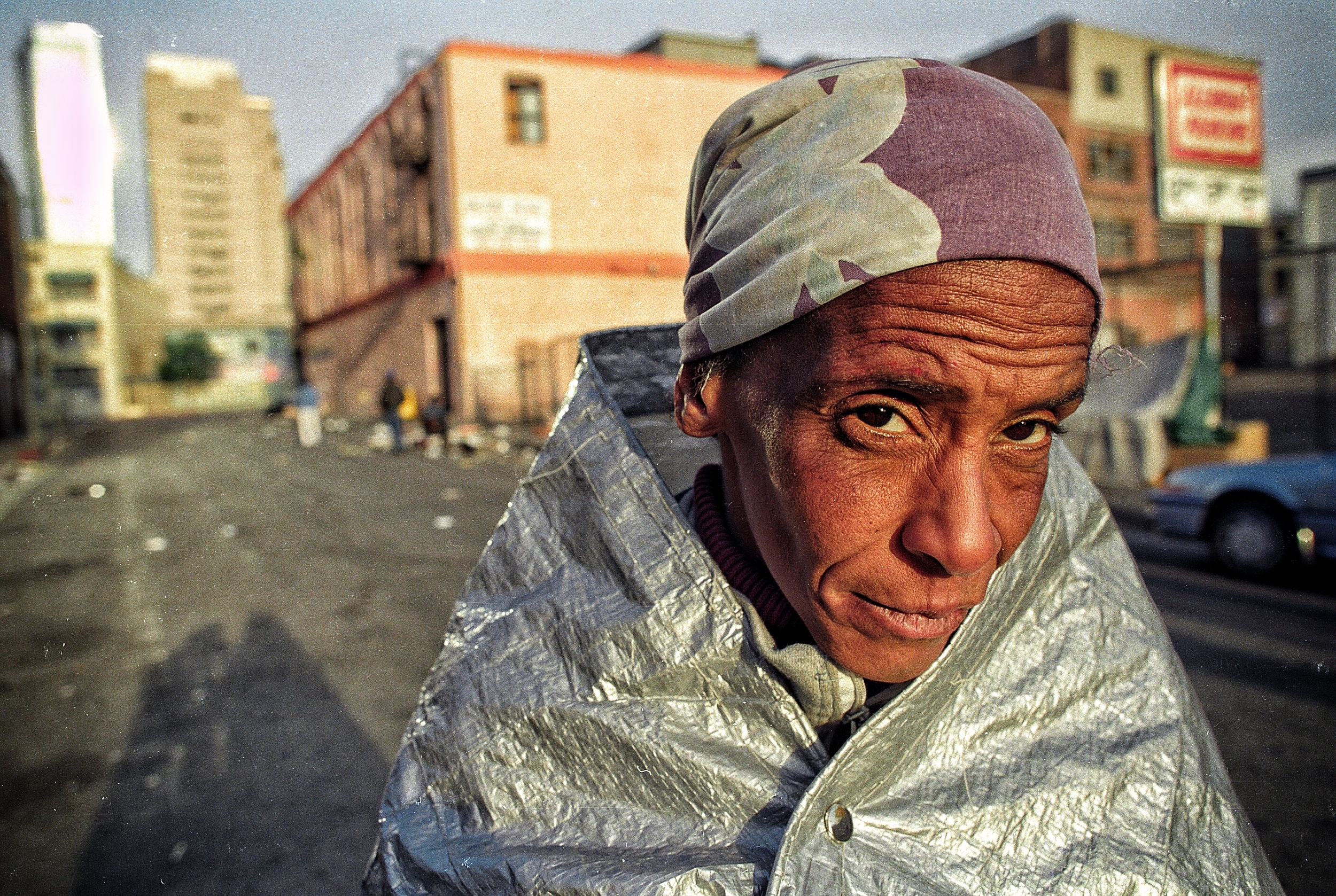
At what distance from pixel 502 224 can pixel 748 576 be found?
8.87 feet

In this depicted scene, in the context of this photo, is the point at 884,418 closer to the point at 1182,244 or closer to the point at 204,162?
the point at 204,162

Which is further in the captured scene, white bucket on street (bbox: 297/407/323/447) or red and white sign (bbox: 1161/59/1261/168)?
white bucket on street (bbox: 297/407/323/447)

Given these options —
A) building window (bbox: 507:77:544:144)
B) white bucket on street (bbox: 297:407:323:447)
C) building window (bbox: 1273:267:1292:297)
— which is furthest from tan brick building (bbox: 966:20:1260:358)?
white bucket on street (bbox: 297:407:323:447)

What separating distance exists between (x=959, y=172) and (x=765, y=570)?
54 centimetres

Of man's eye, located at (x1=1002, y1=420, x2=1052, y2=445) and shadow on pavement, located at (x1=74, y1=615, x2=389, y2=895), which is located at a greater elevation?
man's eye, located at (x1=1002, y1=420, x2=1052, y2=445)

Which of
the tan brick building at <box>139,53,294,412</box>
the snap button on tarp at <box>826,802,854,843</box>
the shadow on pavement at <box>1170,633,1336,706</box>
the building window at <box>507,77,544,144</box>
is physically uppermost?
the building window at <box>507,77,544,144</box>

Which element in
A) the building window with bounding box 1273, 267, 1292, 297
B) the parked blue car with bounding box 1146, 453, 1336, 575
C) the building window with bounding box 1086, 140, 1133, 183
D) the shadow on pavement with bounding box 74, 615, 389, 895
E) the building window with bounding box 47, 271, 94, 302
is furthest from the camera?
the building window with bounding box 1273, 267, 1292, 297

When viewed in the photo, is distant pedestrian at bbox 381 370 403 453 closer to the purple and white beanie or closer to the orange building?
the orange building

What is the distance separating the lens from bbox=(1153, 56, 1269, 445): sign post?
1.65 meters

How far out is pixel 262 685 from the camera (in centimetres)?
431

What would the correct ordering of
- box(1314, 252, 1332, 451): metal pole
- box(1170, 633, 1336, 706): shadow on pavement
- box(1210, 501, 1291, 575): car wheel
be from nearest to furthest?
1. box(1170, 633, 1336, 706): shadow on pavement
2. box(1210, 501, 1291, 575): car wheel
3. box(1314, 252, 1332, 451): metal pole

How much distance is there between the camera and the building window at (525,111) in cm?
169

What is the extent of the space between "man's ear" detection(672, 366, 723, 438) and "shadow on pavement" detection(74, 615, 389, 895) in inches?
64.0

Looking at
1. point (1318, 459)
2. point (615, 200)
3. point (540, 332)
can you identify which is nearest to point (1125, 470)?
point (1318, 459)
